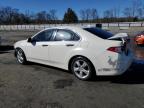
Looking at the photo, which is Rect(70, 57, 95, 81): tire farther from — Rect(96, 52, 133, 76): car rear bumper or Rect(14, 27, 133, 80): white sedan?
Rect(96, 52, 133, 76): car rear bumper

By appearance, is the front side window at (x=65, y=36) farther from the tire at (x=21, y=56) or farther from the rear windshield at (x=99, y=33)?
the tire at (x=21, y=56)

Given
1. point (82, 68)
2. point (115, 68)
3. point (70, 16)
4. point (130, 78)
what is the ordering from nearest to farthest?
point (115, 68), point (82, 68), point (130, 78), point (70, 16)

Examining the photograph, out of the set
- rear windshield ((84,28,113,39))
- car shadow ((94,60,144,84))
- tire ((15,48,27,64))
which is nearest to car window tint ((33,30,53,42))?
tire ((15,48,27,64))

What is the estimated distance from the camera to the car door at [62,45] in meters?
7.20

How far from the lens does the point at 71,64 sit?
7297 millimetres

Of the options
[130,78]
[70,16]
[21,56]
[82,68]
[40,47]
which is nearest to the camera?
[82,68]

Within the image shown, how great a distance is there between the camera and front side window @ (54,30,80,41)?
7.25 metres

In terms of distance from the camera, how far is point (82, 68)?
6.96 meters

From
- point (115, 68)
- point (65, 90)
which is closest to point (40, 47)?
point (65, 90)

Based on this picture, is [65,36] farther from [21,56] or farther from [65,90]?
[21,56]

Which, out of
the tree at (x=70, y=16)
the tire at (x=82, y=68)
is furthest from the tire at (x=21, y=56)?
the tree at (x=70, y=16)

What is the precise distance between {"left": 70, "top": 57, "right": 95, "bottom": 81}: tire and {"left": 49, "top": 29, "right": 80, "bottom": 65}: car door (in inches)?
14.7

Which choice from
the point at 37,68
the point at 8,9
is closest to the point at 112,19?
the point at 8,9

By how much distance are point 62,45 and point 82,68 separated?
0.95 m
